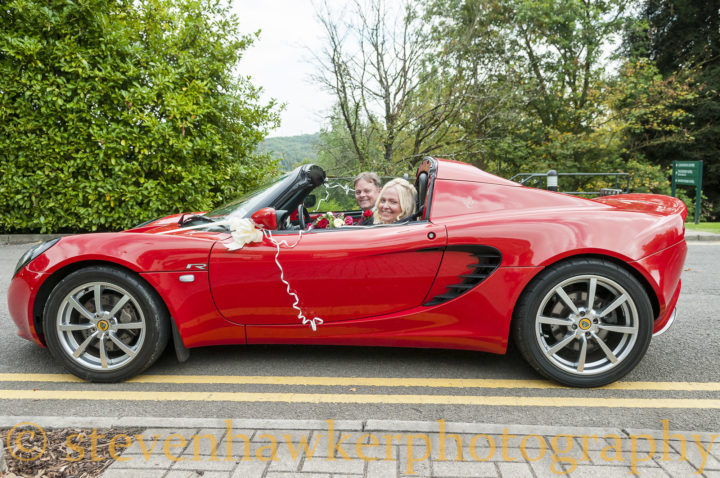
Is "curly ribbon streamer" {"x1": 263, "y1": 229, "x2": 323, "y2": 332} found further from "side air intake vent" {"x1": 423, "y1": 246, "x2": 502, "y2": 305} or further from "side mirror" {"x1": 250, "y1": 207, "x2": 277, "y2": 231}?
"side air intake vent" {"x1": 423, "y1": 246, "x2": 502, "y2": 305}

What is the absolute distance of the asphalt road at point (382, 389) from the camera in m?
2.32

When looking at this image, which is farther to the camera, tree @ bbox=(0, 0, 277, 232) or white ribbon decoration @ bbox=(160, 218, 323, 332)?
tree @ bbox=(0, 0, 277, 232)

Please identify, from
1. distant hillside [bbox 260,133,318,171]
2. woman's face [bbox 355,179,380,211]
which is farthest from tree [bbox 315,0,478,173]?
woman's face [bbox 355,179,380,211]

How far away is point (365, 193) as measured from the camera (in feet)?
12.9

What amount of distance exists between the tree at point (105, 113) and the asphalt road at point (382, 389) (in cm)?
550

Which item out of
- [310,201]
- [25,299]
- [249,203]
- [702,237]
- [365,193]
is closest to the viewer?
[25,299]

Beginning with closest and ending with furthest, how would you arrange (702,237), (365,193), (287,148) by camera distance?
(365,193)
(702,237)
(287,148)

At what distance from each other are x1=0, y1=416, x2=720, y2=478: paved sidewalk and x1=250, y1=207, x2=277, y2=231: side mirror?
101 cm

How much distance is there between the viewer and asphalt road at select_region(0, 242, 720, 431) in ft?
7.62

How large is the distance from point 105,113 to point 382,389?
307 inches

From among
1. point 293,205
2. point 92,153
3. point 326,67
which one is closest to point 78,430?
point 293,205

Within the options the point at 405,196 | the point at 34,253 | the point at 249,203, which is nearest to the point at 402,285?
the point at 405,196

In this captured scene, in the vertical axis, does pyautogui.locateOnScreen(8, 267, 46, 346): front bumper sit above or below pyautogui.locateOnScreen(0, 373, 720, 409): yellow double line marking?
above

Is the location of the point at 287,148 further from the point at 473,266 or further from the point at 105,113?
the point at 473,266
